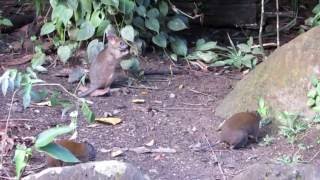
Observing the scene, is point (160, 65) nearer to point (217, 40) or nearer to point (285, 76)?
point (217, 40)

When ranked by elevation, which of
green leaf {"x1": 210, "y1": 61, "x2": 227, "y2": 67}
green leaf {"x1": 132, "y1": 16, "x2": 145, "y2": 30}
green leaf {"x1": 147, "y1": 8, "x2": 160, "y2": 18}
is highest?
green leaf {"x1": 147, "y1": 8, "x2": 160, "y2": 18}

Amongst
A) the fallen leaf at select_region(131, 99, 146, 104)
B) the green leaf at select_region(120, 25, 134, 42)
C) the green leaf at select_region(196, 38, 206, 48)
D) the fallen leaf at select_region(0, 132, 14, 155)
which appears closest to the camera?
the fallen leaf at select_region(0, 132, 14, 155)

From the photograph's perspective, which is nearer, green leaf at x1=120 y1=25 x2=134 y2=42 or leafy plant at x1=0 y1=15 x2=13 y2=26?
green leaf at x1=120 y1=25 x2=134 y2=42

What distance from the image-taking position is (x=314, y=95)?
18.5 feet

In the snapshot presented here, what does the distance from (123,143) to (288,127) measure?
126 centimetres

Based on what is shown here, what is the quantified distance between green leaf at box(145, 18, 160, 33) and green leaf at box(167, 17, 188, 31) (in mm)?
288

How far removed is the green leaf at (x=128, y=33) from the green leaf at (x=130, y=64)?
21 centimetres

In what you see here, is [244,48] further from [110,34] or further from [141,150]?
[141,150]

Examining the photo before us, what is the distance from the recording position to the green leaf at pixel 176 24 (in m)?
7.86

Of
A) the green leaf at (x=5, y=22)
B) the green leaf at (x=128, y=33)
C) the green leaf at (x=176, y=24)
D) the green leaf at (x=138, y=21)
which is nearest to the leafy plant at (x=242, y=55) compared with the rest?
the green leaf at (x=176, y=24)

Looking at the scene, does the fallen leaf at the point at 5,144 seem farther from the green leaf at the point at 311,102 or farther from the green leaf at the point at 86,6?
the green leaf at the point at 86,6

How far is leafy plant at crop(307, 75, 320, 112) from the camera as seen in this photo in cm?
562

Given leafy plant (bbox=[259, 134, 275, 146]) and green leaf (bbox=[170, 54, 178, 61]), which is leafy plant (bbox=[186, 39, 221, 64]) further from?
leafy plant (bbox=[259, 134, 275, 146])

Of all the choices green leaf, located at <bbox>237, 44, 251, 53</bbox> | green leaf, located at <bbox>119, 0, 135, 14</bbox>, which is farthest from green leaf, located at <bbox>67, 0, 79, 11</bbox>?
green leaf, located at <bbox>237, 44, 251, 53</bbox>
